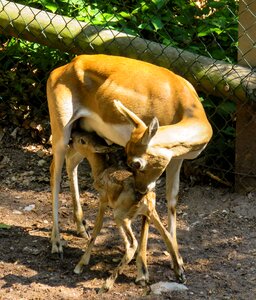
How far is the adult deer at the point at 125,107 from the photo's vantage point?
529 centimetres

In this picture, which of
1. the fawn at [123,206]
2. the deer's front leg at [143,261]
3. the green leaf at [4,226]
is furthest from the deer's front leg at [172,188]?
the green leaf at [4,226]

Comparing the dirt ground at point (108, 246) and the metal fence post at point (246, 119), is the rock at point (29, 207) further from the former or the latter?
the metal fence post at point (246, 119)

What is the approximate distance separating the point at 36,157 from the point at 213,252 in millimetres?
2337

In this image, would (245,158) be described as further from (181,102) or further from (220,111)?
(181,102)

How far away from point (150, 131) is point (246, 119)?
1.80 m

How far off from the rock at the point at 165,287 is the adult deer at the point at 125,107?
1.69 feet

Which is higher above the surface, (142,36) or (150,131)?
(150,131)

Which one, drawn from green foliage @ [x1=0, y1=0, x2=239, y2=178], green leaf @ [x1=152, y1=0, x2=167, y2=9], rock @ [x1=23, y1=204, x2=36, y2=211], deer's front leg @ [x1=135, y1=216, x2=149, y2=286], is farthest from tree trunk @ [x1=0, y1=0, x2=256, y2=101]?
deer's front leg @ [x1=135, y1=216, x2=149, y2=286]

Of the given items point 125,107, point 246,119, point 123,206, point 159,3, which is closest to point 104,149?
A: point 125,107

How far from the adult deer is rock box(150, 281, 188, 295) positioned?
0.52 meters

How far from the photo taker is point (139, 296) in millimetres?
5273

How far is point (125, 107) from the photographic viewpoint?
217 inches

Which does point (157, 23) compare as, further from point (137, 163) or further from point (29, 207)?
point (137, 163)

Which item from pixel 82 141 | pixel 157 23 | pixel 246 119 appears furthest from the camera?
pixel 157 23
